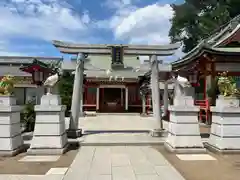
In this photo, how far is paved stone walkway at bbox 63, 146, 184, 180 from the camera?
5.36 metres

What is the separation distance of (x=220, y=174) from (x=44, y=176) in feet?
11.8

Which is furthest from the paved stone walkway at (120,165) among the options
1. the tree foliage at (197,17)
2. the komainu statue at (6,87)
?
the tree foliage at (197,17)

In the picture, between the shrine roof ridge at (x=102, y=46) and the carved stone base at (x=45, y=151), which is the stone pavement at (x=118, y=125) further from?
the carved stone base at (x=45, y=151)

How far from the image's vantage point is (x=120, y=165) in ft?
20.4

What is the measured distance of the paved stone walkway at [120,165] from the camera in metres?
5.36

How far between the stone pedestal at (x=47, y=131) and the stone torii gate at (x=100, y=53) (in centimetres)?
244

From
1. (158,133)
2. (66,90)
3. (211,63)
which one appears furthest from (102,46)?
(66,90)

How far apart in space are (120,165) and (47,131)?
8.35 ft

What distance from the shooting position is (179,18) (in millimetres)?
37750

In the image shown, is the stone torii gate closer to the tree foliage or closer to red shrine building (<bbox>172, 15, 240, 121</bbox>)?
red shrine building (<bbox>172, 15, 240, 121</bbox>)

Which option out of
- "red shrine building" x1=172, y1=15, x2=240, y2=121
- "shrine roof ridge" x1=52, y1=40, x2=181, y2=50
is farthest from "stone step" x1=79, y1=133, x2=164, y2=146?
"red shrine building" x1=172, y1=15, x2=240, y2=121

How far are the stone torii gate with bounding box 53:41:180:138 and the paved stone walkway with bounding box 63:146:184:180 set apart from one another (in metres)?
2.44

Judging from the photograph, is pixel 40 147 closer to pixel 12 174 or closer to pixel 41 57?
pixel 12 174

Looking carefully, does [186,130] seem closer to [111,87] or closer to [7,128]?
[7,128]
